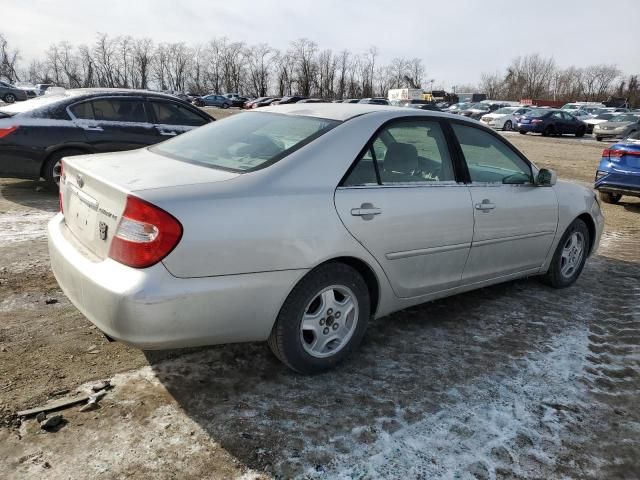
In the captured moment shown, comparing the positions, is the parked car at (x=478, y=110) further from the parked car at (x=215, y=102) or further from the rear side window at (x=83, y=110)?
the rear side window at (x=83, y=110)

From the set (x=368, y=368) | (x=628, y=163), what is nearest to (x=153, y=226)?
(x=368, y=368)

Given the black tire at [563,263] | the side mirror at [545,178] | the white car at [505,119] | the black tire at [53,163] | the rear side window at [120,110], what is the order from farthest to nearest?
the white car at [505,119] < the rear side window at [120,110] < the black tire at [53,163] < the black tire at [563,263] < the side mirror at [545,178]

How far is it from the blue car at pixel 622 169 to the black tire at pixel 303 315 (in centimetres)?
729

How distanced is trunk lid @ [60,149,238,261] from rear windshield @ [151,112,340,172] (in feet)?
0.46

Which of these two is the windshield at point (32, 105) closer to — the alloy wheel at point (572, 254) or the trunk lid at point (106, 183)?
the trunk lid at point (106, 183)

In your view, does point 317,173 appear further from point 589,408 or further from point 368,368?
point 589,408

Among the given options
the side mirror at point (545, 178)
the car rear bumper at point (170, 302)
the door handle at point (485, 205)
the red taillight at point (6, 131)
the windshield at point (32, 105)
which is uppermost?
the windshield at point (32, 105)

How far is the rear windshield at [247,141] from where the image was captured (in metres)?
2.98

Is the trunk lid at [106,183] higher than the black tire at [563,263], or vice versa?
the trunk lid at [106,183]

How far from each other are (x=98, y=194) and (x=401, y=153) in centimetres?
188

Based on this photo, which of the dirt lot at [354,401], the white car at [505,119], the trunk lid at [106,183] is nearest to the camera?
the dirt lot at [354,401]

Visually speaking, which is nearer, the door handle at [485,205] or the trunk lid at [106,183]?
the trunk lid at [106,183]

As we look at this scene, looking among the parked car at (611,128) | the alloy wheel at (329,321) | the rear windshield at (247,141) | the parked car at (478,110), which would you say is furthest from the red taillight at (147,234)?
the parked car at (478,110)

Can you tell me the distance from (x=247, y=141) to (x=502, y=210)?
1.95m
